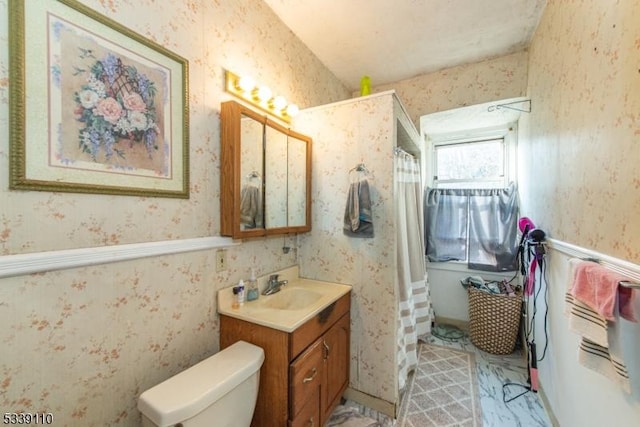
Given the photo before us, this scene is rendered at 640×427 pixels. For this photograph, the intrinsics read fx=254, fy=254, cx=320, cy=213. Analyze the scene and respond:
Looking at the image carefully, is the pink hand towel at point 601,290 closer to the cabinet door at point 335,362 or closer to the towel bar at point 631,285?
the towel bar at point 631,285

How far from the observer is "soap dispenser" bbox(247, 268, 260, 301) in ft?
5.04

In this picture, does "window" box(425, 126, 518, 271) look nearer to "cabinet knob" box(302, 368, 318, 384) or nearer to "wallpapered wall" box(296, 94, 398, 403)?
"wallpapered wall" box(296, 94, 398, 403)

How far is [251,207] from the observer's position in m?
1.53

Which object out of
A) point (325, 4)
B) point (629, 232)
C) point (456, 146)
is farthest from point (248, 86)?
point (456, 146)

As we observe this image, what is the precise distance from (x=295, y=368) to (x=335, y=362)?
1.63ft

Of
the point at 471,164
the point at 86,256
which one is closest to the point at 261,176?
the point at 86,256

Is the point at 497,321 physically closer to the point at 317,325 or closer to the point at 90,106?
the point at 317,325

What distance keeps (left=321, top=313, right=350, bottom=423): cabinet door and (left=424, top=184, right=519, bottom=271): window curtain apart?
1.76 meters

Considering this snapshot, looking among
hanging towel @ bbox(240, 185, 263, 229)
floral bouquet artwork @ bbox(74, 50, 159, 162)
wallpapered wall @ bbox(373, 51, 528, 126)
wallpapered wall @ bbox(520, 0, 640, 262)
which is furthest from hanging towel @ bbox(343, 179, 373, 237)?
wallpapered wall @ bbox(373, 51, 528, 126)

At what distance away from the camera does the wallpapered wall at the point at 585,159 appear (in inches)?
33.9

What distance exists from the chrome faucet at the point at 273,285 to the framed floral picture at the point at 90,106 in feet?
2.67

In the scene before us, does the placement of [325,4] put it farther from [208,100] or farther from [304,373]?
[304,373]

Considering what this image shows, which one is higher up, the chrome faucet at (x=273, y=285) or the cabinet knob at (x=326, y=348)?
the chrome faucet at (x=273, y=285)

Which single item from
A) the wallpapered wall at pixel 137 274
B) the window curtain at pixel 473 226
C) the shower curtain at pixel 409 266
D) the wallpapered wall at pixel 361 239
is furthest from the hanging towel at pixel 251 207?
the window curtain at pixel 473 226
